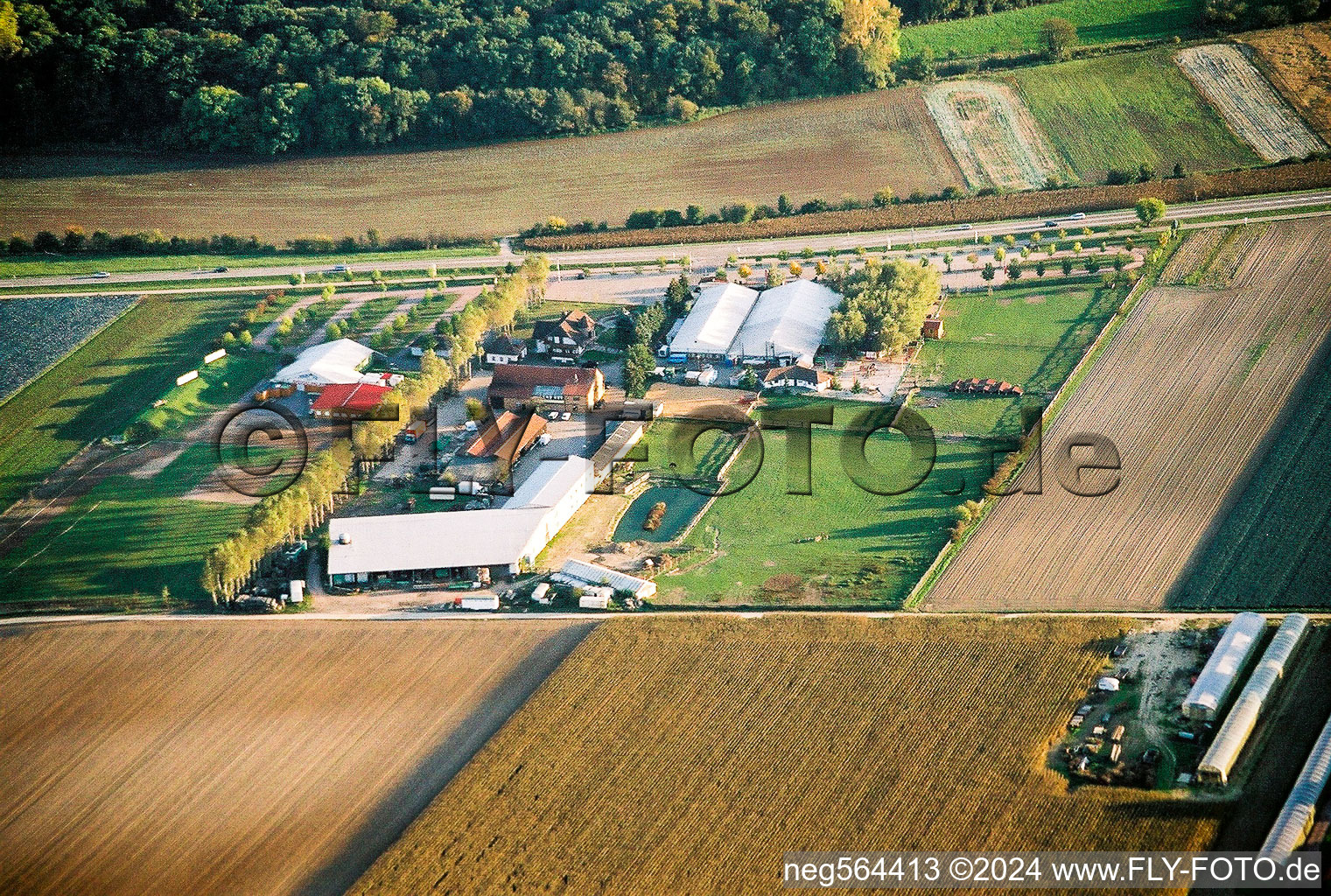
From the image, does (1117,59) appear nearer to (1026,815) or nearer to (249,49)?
(249,49)

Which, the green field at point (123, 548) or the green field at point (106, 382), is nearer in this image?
the green field at point (123, 548)

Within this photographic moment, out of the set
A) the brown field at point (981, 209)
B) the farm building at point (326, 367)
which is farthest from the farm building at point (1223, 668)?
the brown field at point (981, 209)

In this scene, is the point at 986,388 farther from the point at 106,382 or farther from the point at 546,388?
the point at 106,382

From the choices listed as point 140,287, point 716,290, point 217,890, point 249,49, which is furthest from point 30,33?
point 217,890

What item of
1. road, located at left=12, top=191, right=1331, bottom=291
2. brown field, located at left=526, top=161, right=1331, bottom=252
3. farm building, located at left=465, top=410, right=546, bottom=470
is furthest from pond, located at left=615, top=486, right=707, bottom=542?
brown field, located at left=526, top=161, right=1331, bottom=252

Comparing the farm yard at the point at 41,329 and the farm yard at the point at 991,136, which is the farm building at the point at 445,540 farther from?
the farm yard at the point at 991,136

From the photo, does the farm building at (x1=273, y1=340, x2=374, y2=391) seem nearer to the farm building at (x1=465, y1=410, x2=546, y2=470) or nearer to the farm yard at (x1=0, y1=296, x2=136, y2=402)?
the farm building at (x1=465, y1=410, x2=546, y2=470)
